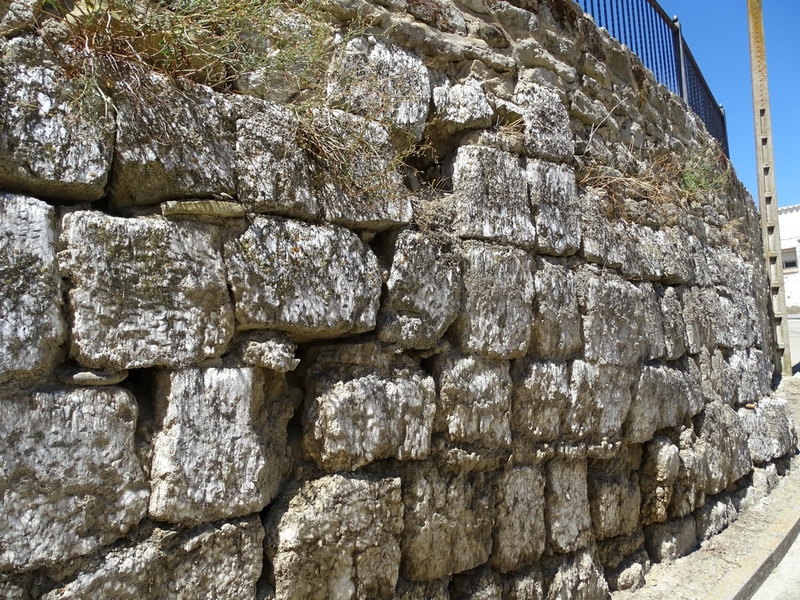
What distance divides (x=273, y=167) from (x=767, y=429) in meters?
4.42

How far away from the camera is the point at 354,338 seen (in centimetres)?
236

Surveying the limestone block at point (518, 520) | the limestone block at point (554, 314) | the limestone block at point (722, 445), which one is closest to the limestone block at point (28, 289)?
the limestone block at point (518, 520)

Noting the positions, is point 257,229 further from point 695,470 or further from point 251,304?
point 695,470

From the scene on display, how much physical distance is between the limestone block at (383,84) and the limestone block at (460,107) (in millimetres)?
73

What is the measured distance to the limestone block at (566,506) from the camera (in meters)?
2.91

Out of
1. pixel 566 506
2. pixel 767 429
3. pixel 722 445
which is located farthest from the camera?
pixel 767 429

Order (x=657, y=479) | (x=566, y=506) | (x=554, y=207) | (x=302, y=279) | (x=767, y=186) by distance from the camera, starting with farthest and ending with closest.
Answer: (x=767, y=186) → (x=657, y=479) → (x=554, y=207) → (x=566, y=506) → (x=302, y=279)

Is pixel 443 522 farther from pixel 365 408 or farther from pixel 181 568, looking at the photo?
pixel 181 568

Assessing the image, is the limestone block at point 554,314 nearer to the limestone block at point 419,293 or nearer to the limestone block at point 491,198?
the limestone block at point 491,198

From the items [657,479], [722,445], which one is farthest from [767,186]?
[657,479]

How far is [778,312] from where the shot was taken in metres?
7.36

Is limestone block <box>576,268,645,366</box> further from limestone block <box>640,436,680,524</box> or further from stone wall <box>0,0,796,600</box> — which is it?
limestone block <box>640,436,680,524</box>

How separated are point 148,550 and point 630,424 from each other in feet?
8.32

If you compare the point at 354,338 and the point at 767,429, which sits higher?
the point at 354,338
